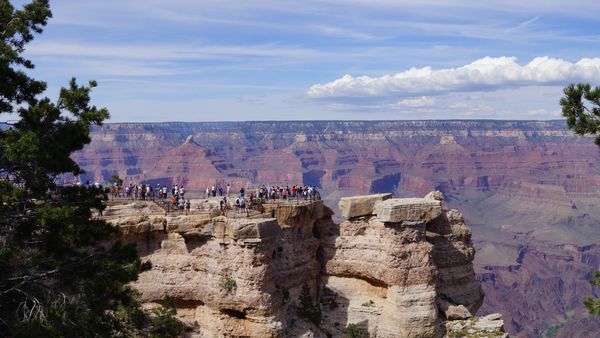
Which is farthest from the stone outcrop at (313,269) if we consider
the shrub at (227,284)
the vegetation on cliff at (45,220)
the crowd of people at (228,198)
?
the vegetation on cliff at (45,220)

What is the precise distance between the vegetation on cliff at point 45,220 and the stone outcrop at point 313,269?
1107 centimetres

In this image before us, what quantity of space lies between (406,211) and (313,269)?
812 centimetres

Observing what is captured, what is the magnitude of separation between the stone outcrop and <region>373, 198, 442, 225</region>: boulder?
8 cm

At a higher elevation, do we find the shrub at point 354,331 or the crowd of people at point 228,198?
the crowd of people at point 228,198

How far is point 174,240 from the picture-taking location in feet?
134

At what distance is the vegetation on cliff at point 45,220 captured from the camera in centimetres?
2484

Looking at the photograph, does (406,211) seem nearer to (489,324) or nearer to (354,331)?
(354,331)

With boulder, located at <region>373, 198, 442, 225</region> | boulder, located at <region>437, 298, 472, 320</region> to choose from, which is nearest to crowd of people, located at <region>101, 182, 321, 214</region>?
boulder, located at <region>373, 198, 442, 225</region>

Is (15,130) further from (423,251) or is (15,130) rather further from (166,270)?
(423,251)

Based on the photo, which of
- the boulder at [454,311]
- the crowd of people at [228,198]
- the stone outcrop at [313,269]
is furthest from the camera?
the boulder at [454,311]

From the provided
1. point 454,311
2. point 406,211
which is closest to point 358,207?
point 406,211

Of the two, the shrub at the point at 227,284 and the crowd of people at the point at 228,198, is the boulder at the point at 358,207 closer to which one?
the crowd of people at the point at 228,198

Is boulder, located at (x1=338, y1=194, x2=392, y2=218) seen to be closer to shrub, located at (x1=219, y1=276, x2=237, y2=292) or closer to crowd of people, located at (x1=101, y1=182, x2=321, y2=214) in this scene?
crowd of people, located at (x1=101, y1=182, x2=321, y2=214)

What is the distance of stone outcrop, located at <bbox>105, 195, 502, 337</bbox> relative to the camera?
127ft
